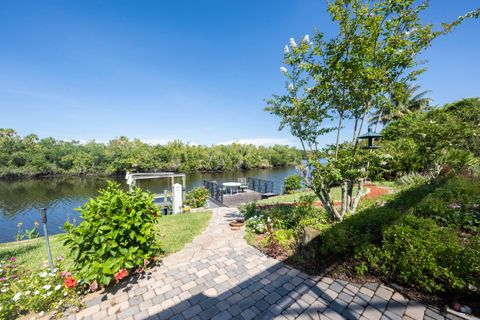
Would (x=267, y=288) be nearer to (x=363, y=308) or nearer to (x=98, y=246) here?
(x=363, y=308)

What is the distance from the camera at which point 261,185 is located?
12500 millimetres

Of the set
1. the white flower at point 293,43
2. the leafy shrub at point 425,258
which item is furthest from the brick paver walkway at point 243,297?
the white flower at point 293,43

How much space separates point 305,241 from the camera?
3234mm

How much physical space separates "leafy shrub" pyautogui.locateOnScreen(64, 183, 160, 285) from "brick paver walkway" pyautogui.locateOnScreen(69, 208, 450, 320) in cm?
38

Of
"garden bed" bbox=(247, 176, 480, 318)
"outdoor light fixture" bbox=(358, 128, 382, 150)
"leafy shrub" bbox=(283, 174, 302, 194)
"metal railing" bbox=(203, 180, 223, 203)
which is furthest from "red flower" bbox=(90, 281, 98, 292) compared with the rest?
"leafy shrub" bbox=(283, 174, 302, 194)

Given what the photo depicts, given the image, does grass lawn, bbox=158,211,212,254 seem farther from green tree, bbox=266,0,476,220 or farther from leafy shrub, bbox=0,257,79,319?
green tree, bbox=266,0,476,220

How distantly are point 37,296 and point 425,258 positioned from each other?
4496 mm

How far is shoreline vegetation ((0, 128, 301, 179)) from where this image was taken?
31344 mm

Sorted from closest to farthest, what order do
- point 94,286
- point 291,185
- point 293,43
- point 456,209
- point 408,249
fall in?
point 408,249
point 94,286
point 456,209
point 293,43
point 291,185

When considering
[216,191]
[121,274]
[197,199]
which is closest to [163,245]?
[121,274]

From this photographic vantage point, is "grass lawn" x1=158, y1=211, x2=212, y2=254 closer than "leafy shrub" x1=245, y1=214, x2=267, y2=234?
Yes

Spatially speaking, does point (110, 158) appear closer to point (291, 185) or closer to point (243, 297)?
point (291, 185)

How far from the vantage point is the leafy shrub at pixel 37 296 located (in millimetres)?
2189

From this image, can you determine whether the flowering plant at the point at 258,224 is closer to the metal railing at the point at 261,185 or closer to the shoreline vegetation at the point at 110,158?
the metal railing at the point at 261,185
